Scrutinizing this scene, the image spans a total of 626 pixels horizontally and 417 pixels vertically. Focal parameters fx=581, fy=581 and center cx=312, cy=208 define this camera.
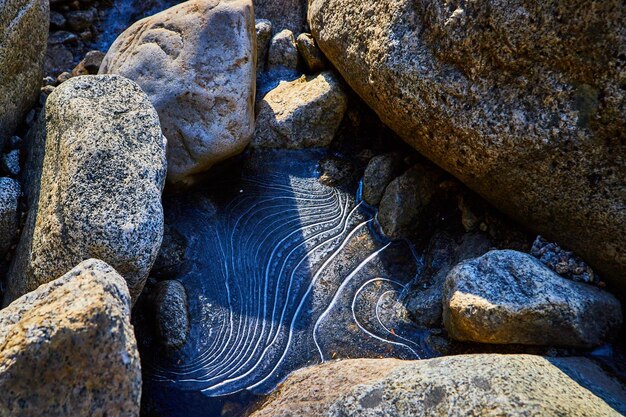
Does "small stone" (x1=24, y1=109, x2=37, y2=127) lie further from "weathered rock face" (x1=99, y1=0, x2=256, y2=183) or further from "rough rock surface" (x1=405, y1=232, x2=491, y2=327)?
"rough rock surface" (x1=405, y1=232, x2=491, y2=327)

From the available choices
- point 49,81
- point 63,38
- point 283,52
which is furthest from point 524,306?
point 63,38

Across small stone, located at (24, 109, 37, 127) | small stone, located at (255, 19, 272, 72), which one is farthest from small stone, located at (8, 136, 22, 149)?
small stone, located at (255, 19, 272, 72)

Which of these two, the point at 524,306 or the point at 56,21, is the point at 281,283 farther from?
the point at 56,21

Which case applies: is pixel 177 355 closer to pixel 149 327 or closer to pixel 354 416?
pixel 149 327

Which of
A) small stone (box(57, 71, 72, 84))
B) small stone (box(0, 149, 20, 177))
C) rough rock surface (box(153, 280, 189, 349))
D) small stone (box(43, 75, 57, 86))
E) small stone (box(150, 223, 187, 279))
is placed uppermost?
small stone (box(57, 71, 72, 84))

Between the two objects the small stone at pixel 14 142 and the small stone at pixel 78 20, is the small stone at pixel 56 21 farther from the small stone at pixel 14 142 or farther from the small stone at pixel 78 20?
the small stone at pixel 14 142

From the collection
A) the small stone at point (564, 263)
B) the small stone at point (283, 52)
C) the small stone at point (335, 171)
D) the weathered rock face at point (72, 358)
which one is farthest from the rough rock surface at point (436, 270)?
the small stone at point (283, 52)
